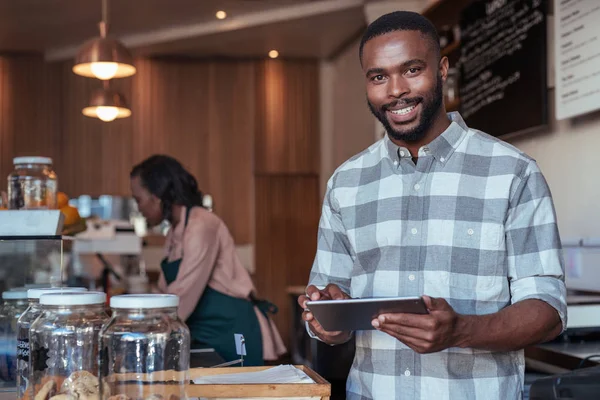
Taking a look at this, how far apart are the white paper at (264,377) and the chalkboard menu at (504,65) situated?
7.19 ft

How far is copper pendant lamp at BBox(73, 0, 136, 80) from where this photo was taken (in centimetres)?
349

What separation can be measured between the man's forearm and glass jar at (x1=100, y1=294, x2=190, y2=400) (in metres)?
0.43

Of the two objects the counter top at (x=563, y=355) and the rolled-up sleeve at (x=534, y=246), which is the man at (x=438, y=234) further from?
the counter top at (x=563, y=355)

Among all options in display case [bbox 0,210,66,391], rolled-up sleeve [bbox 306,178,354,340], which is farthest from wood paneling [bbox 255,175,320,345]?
rolled-up sleeve [bbox 306,178,354,340]

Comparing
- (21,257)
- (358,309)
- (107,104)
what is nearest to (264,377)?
(358,309)

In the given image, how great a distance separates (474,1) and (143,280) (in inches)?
114

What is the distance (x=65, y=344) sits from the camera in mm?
1217

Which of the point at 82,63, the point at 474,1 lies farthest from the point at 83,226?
the point at 474,1

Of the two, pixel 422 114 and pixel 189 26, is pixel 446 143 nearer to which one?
pixel 422 114

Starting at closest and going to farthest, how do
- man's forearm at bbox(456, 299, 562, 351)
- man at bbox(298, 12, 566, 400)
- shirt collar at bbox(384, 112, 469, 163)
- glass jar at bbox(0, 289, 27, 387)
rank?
man's forearm at bbox(456, 299, 562, 351) < man at bbox(298, 12, 566, 400) < shirt collar at bbox(384, 112, 469, 163) < glass jar at bbox(0, 289, 27, 387)

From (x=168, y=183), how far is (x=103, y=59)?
891mm

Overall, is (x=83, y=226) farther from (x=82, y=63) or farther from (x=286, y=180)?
(x=286, y=180)

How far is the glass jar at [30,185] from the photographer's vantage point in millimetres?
1995

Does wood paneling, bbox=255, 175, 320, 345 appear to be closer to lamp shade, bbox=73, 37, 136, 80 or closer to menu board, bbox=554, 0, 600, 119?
lamp shade, bbox=73, 37, 136, 80
